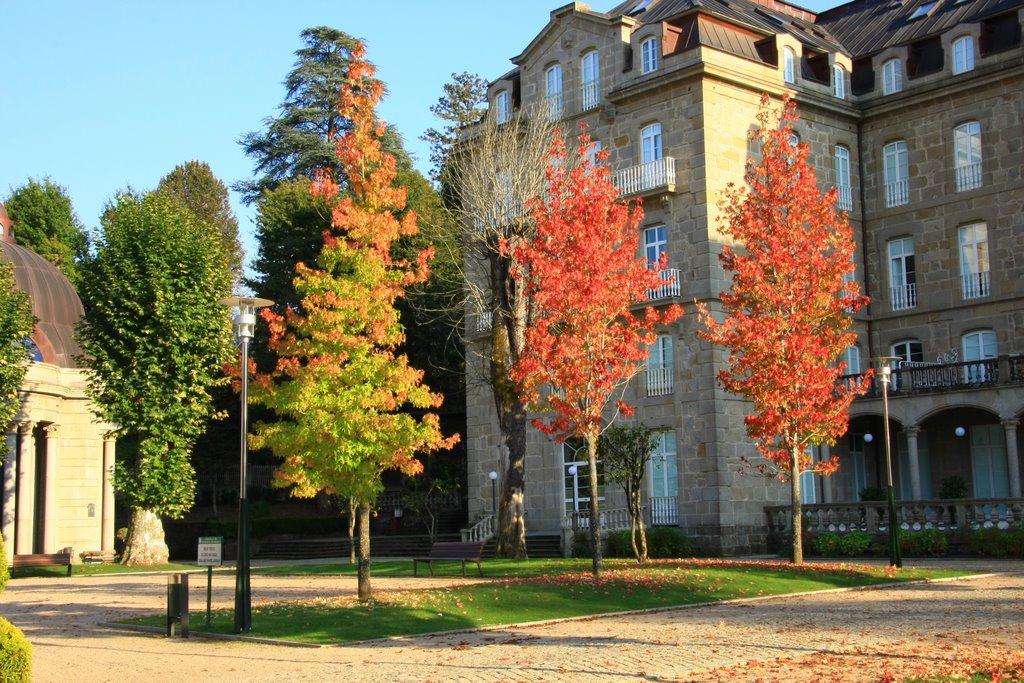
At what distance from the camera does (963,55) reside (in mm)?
37406

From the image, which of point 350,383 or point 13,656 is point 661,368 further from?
point 13,656

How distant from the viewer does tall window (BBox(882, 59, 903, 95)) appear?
128 feet

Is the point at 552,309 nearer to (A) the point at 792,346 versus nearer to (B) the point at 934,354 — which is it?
(A) the point at 792,346

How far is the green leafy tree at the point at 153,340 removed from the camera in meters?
35.0

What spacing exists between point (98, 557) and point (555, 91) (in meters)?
20.8

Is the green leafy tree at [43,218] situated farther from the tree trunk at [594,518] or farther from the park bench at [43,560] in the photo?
the tree trunk at [594,518]

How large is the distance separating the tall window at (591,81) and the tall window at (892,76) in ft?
30.6

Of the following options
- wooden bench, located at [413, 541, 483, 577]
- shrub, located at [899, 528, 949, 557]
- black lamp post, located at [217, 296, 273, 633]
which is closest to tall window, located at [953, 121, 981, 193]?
shrub, located at [899, 528, 949, 557]

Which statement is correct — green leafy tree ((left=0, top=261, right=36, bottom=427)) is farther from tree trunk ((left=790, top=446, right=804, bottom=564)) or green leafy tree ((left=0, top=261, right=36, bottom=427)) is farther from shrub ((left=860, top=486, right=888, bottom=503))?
shrub ((left=860, top=486, right=888, bottom=503))

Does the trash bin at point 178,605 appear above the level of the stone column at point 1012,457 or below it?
below

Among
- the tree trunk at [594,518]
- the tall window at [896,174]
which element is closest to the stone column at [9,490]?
the tree trunk at [594,518]

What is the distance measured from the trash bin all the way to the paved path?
0.38 m

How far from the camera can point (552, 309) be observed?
2481 centimetres

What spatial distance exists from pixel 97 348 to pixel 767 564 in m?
20.1
